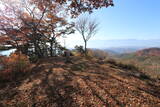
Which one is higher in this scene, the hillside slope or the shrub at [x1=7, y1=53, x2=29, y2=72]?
the shrub at [x1=7, y1=53, x2=29, y2=72]

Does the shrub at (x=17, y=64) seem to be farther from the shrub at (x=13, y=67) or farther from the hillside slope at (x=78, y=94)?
the hillside slope at (x=78, y=94)

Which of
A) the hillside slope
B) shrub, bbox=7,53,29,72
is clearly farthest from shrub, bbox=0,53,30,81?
the hillside slope

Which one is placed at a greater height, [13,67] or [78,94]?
[13,67]

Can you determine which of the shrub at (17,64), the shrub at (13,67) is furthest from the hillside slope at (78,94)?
the shrub at (17,64)

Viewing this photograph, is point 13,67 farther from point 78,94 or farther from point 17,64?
point 78,94

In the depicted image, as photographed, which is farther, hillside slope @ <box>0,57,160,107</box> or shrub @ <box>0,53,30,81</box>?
shrub @ <box>0,53,30,81</box>

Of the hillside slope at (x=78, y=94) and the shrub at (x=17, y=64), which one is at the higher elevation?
the shrub at (x=17, y=64)

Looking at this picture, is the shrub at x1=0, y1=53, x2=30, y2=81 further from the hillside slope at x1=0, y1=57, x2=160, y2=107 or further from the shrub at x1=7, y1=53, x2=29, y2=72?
the hillside slope at x1=0, y1=57, x2=160, y2=107

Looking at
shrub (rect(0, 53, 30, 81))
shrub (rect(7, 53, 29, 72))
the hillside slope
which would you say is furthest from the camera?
shrub (rect(7, 53, 29, 72))

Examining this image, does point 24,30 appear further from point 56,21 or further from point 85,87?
point 85,87

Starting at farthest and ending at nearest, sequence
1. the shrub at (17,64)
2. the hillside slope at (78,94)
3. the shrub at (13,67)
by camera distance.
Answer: the shrub at (17,64), the shrub at (13,67), the hillside slope at (78,94)

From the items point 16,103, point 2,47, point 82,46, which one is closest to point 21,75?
point 16,103

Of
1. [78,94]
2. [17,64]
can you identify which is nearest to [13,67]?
[17,64]

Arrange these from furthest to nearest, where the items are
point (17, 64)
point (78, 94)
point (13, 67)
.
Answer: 1. point (17, 64)
2. point (13, 67)
3. point (78, 94)
